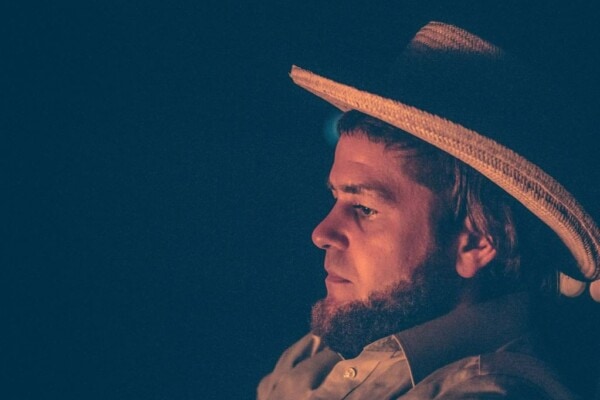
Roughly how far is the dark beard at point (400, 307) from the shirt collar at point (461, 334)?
0.09m

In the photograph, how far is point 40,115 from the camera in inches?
114

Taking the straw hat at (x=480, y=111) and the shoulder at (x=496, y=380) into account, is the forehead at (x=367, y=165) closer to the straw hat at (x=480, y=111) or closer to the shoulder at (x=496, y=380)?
the straw hat at (x=480, y=111)

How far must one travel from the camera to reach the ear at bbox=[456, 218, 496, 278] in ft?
7.60

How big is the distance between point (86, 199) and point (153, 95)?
0.52 metres

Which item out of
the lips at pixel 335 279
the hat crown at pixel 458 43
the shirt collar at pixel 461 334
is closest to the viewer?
the shirt collar at pixel 461 334

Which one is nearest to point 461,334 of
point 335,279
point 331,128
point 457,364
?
point 457,364

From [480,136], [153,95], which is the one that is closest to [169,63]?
[153,95]

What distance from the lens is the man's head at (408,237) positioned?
2.29 metres

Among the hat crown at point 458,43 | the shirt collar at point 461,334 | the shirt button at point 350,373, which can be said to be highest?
the hat crown at point 458,43

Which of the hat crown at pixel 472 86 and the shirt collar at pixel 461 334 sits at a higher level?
the hat crown at pixel 472 86

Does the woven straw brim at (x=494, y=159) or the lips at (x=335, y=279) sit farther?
the lips at (x=335, y=279)

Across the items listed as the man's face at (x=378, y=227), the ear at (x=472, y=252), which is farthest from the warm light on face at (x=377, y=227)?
the ear at (x=472, y=252)

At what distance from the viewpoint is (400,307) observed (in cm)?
229

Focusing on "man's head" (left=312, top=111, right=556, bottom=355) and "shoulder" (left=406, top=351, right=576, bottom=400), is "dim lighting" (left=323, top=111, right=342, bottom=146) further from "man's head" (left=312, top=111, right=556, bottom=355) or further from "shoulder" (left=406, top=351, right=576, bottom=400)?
"shoulder" (left=406, top=351, right=576, bottom=400)
